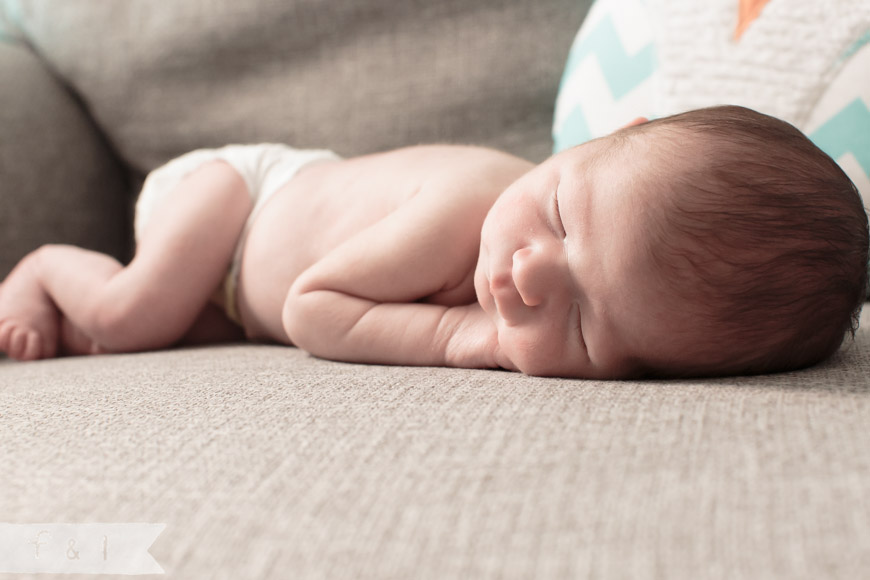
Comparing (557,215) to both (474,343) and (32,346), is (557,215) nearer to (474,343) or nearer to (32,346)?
(474,343)

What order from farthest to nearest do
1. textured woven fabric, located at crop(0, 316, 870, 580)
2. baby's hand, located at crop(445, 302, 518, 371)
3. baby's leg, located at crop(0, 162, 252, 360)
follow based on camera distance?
baby's leg, located at crop(0, 162, 252, 360) → baby's hand, located at crop(445, 302, 518, 371) → textured woven fabric, located at crop(0, 316, 870, 580)

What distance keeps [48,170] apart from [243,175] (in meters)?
0.54

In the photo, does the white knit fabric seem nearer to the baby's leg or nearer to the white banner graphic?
the baby's leg

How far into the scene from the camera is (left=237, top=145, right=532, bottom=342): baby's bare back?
99 cm

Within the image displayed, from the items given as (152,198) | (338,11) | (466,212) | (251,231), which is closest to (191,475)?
(466,212)

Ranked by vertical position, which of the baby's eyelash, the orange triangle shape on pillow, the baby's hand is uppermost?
the orange triangle shape on pillow

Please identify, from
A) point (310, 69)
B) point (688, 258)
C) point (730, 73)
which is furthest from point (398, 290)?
point (310, 69)

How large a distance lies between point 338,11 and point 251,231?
1.83 feet

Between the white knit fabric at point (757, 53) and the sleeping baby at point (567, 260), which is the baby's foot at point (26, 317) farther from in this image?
the white knit fabric at point (757, 53)

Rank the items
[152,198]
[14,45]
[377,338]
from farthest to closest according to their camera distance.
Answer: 1. [14,45]
2. [152,198]
3. [377,338]

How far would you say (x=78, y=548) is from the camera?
417 mm

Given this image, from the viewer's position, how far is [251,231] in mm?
1285

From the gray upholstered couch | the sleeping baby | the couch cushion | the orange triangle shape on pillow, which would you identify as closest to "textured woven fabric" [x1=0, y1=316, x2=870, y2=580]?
the gray upholstered couch

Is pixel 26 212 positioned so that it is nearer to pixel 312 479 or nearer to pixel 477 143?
pixel 477 143
